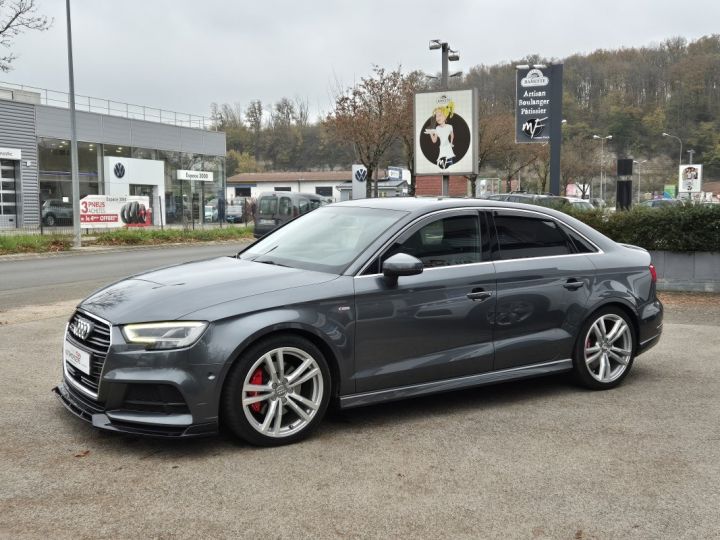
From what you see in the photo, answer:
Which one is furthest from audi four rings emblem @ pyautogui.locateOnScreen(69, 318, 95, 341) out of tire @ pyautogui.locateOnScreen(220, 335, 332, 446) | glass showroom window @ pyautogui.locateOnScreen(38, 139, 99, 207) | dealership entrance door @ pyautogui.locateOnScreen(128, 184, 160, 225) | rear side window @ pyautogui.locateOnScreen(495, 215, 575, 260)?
dealership entrance door @ pyautogui.locateOnScreen(128, 184, 160, 225)

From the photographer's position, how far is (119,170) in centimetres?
4250

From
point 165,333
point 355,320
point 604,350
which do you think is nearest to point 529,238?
point 604,350

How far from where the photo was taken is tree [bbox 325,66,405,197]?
31.2 meters

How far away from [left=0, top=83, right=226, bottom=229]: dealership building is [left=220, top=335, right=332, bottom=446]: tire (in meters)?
30.3

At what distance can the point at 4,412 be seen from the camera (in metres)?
4.88

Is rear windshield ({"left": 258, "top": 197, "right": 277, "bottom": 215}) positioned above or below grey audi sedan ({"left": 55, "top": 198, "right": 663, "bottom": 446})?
above

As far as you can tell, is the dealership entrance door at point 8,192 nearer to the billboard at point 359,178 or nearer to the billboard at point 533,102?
the billboard at point 359,178

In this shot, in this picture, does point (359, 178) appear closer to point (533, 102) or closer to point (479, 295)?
point (533, 102)

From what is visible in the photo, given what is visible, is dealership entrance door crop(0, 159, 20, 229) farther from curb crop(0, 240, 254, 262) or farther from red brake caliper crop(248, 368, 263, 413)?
red brake caliper crop(248, 368, 263, 413)

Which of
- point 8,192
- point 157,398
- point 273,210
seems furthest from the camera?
point 8,192

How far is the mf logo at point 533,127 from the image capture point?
80.1 feet

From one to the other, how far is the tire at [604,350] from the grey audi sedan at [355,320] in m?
0.01

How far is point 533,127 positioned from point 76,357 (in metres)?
22.5

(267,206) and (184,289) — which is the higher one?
(267,206)
